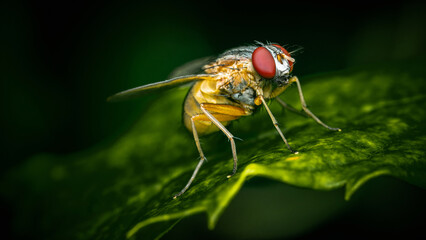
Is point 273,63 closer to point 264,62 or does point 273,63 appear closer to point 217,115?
point 264,62

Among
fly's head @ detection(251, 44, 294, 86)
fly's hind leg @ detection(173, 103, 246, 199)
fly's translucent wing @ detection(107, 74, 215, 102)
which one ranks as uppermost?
fly's translucent wing @ detection(107, 74, 215, 102)

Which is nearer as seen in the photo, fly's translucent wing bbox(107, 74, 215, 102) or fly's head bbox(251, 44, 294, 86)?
fly's translucent wing bbox(107, 74, 215, 102)

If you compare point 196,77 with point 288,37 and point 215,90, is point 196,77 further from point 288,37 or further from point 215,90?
point 288,37

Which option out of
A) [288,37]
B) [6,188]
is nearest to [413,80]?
[288,37]

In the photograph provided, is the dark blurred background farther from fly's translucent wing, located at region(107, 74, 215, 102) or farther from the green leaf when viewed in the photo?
fly's translucent wing, located at region(107, 74, 215, 102)

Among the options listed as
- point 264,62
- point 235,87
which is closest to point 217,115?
point 235,87

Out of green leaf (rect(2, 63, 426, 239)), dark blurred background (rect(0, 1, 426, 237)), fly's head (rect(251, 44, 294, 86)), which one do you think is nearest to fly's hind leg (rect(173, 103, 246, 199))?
green leaf (rect(2, 63, 426, 239))
